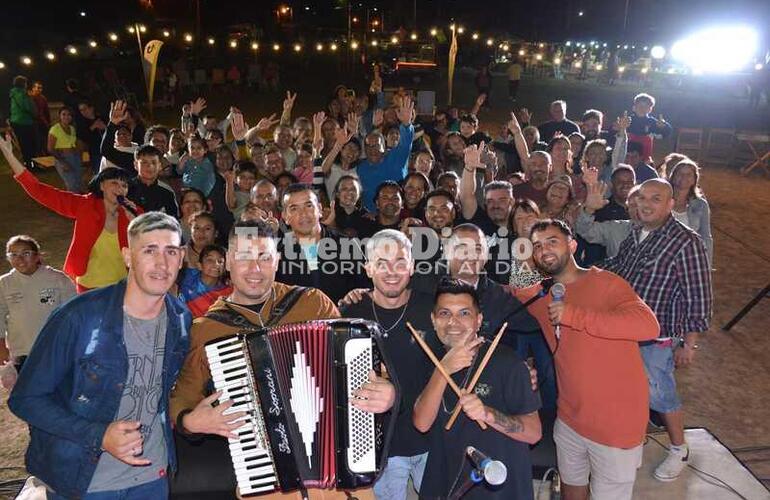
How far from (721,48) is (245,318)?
43.0 metres

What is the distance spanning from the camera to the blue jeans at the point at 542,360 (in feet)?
15.7

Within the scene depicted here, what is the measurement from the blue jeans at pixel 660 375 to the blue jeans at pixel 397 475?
6.44 feet

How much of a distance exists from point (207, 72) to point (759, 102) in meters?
30.6

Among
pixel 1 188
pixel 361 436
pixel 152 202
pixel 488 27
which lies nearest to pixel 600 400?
pixel 361 436

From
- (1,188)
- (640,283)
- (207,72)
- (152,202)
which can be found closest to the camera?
(640,283)

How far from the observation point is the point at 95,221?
5.20 m

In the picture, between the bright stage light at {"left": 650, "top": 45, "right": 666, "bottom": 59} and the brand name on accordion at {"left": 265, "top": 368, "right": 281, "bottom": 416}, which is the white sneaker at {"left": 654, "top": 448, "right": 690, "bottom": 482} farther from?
the bright stage light at {"left": 650, "top": 45, "right": 666, "bottom": 59}

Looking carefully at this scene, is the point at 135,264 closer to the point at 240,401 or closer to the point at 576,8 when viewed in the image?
the point at 240,401

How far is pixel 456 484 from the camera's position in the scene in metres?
2.99

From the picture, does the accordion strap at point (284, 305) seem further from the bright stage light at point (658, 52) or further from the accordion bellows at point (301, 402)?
the bright stage light at point (658, 52)

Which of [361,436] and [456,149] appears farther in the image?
[456,149]

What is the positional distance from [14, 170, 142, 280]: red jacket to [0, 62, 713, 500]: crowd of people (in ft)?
0.05

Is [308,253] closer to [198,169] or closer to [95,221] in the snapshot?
[95,221]

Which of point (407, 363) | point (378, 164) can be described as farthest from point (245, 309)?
point (378, 164)
